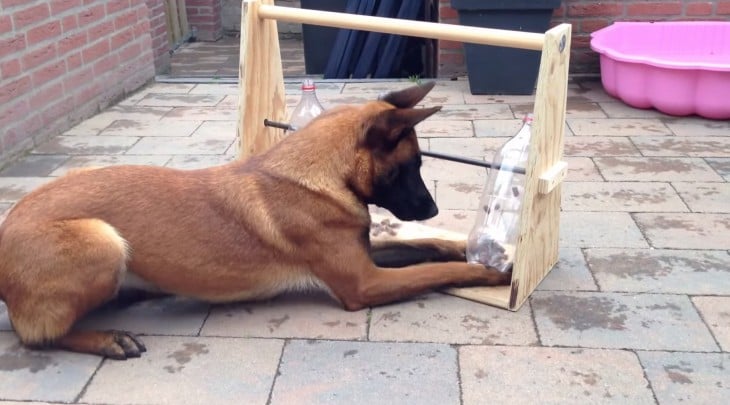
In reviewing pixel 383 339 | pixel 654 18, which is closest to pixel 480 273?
pixel 383 339

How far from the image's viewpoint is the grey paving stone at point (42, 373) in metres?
2.57

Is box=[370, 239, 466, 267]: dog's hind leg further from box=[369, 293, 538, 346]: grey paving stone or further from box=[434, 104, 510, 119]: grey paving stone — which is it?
box=[434, 104, 510, 119]: grey paving stone

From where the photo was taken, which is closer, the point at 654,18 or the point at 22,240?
the point at 22,240

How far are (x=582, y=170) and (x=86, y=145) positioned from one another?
133 inches

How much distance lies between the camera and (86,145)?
17.4 ft

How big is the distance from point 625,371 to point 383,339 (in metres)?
0.88

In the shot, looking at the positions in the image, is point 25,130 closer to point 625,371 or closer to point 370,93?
point 370,93

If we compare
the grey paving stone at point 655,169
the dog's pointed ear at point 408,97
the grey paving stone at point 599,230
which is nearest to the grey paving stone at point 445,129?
the grey paving stone at point 655,169

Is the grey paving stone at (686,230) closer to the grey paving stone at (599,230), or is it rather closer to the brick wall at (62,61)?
the grey paving stone at (599,230)

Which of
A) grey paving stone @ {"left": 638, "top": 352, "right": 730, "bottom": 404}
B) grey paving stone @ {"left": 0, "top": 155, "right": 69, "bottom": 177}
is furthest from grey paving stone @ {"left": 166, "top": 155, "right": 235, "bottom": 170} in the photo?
grey paving stone @ {"left": 638, "top": 352, "right": 730, "bottom": 404}

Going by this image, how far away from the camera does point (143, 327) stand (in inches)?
118

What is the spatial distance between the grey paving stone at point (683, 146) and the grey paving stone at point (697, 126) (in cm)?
10

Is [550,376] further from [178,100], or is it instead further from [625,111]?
[178,100]

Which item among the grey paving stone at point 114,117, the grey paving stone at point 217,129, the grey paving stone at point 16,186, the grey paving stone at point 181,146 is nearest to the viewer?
the grey paving stone at point 16,186
